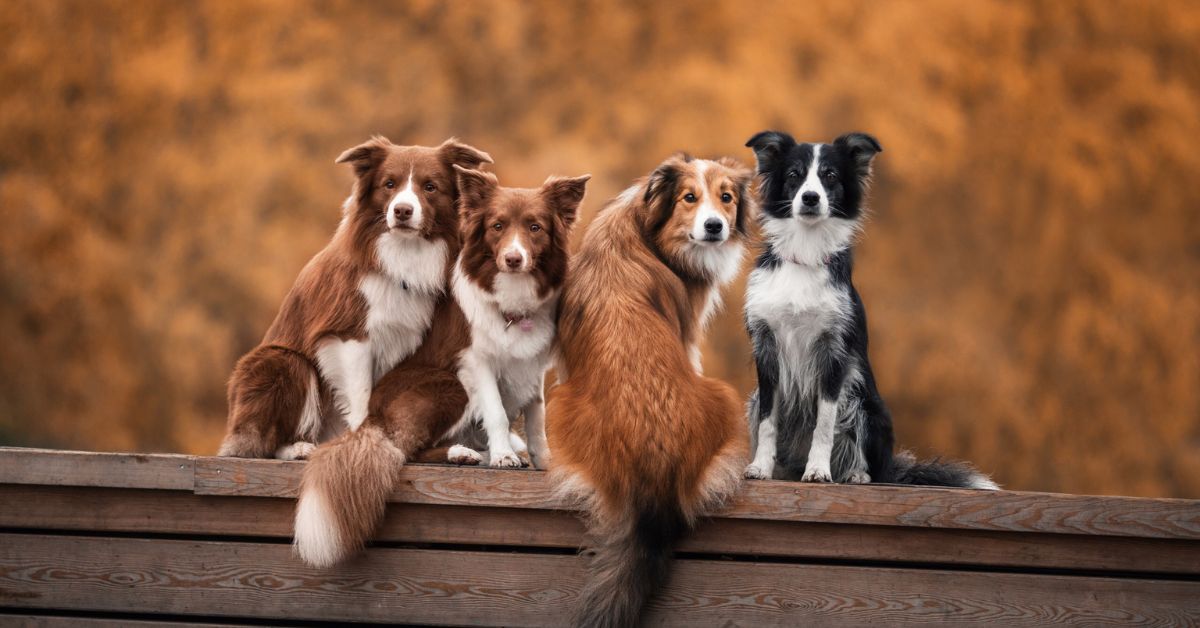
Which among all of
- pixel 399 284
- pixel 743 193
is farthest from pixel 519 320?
pixel 743 193

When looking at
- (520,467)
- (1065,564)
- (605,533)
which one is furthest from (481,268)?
(1065,564)

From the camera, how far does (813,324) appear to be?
252 cm

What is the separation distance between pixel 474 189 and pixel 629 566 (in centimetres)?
94

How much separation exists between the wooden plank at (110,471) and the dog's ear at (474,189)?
0.85 m

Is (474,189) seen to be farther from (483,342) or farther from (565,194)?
(483,342)

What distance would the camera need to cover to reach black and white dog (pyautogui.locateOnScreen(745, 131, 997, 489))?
2.51 meters

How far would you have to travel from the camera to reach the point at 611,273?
2576 mm

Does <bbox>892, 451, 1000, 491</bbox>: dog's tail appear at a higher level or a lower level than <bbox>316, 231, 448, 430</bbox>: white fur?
lower

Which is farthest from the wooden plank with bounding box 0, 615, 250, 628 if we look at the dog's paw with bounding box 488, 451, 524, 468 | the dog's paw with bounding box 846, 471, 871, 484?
the dog's paw with bounding box 846, 471, 871, 484

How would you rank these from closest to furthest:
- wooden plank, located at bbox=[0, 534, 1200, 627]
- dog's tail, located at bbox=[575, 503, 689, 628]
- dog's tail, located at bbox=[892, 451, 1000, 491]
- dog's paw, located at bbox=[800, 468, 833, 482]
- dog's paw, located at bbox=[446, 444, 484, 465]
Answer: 1. dog's tail, located at bbox=[575, 503, 689, 628]
2. wooden plank, located at bbox=[0, 534, 1200, 627]
3. dog's paw, located at bbox=[800, 468, 833, 482]
4. dog's paw, located at bbox=[446, 444, 484, 465]
5. dog's tail, located at bbox=[892, 451, 1000, 491]

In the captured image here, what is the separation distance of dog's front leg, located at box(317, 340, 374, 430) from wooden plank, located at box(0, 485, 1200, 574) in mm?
305

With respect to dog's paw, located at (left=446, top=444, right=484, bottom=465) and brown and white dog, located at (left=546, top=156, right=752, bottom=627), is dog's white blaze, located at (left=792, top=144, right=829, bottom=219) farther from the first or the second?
dog's paw, located at (left=446, top=444, right=484, bottom=465)

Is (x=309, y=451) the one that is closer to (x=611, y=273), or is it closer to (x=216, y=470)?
(x=216, y=470)

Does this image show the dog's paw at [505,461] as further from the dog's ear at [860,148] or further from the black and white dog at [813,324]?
the dog's ear at [860,148]
